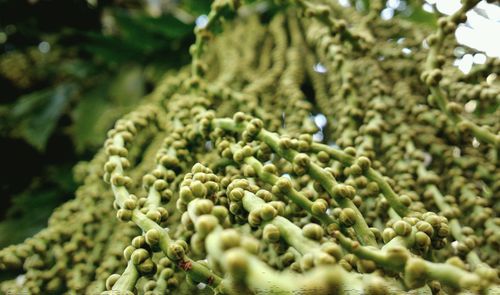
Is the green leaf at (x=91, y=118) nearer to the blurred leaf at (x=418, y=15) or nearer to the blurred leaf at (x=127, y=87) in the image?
the blurred leaf at (x=127, y=87)

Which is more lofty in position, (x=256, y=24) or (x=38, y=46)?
(x=38, y=46)

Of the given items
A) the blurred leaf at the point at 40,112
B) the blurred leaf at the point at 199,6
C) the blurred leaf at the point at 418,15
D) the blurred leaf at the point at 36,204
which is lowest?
the blurred leaf at the point at 418,15

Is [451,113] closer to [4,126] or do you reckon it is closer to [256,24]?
[256,24]

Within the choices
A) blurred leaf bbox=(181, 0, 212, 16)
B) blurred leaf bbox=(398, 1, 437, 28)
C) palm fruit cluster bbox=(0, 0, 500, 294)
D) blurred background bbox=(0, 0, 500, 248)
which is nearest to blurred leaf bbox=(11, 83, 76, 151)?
blurred background bbox=(0, 0, 500, 248)

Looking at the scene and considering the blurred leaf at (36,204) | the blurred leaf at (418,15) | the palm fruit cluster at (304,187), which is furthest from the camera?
the blurred leaf at (418,15)

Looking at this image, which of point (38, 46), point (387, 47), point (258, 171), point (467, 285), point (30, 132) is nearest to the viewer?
point (467, 285)

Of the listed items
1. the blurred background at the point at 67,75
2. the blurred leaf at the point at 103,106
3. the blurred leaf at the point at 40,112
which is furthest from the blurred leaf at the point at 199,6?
the blurred leaf at the point at 40,112

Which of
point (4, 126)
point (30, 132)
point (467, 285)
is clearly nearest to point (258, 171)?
point (467, 285)
